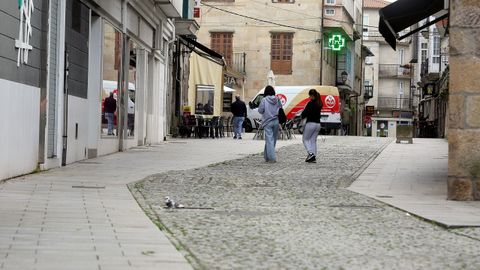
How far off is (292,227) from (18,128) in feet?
20.3

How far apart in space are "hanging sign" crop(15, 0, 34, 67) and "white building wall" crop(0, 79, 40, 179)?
470 mm

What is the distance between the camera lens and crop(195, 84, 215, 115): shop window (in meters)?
38.6

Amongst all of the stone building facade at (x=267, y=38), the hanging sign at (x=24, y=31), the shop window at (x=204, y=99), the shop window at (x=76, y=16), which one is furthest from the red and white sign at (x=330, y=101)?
the hanging sign at (x=24, y=31)

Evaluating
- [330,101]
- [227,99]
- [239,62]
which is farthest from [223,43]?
[330,101]

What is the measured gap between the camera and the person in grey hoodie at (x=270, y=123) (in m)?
20.0

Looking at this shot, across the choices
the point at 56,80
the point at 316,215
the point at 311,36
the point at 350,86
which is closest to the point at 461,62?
the point at 316,215

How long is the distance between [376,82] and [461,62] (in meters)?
97.4

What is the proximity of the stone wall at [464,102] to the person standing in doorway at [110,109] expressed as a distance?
10579 millimetres

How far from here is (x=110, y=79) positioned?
21344mm

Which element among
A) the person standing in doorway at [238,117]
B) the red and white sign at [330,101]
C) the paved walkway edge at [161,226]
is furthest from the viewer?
the red and white sign at [330,101]

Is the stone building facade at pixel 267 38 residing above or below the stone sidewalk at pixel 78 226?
above

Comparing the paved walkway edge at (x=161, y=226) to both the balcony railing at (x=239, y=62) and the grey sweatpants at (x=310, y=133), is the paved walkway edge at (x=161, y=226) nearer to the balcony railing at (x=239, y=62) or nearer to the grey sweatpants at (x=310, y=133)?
the grey sweatpants at (x=310, y=133)

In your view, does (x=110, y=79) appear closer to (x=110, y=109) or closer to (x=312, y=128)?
(x=110, y=109)

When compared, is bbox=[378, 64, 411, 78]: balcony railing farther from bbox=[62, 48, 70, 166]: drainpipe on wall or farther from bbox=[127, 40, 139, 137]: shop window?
bbox=[62, 48, 70, 166]: drainpipe on wall
